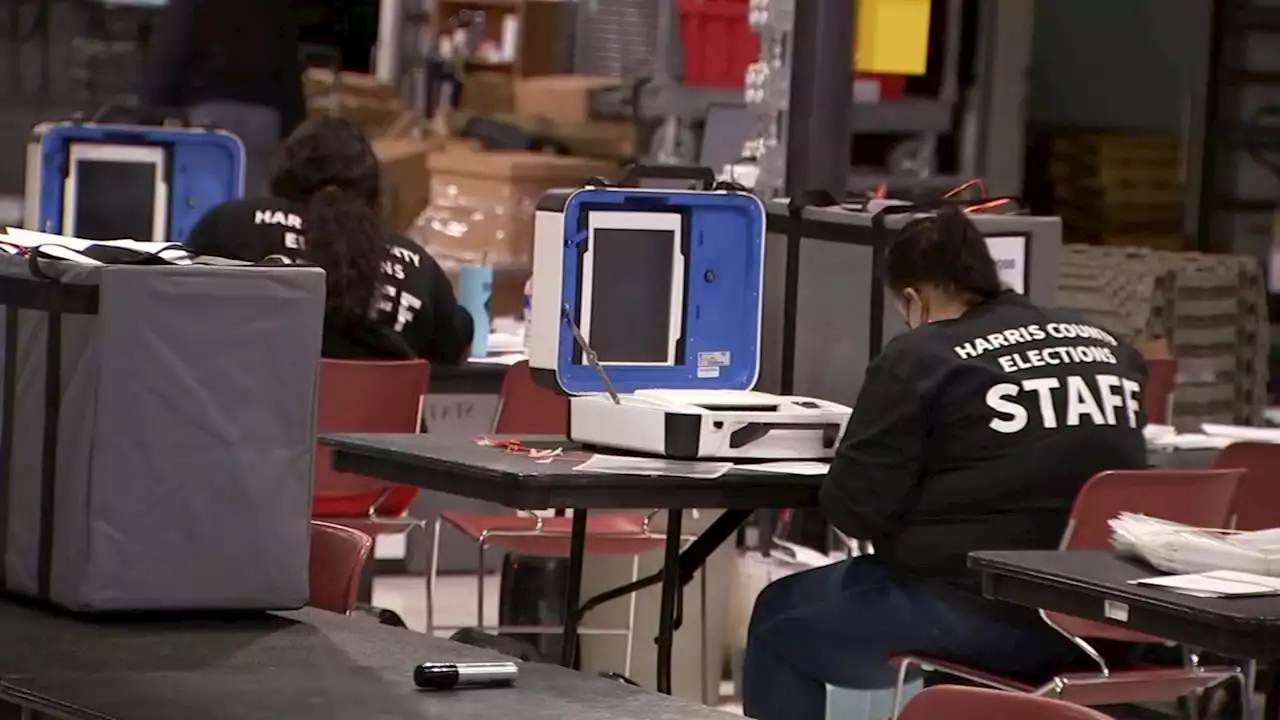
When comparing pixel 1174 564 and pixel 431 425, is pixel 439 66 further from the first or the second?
pixel 1174 564

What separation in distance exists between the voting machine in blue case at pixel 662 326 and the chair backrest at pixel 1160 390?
1707 millimetres

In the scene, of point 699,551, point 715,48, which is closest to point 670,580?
point 699,551

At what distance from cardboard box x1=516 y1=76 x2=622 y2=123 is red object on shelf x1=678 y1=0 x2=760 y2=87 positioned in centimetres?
104

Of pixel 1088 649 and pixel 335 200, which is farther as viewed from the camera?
pixel 335 200

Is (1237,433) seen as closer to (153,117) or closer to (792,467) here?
(792,467)

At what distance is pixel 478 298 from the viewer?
20.4ft

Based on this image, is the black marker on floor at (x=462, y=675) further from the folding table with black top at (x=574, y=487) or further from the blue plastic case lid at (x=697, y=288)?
the blue plastic case lid at (x=697, y=288)

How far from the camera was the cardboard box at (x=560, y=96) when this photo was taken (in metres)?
8.78

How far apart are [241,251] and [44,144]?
0.83 m

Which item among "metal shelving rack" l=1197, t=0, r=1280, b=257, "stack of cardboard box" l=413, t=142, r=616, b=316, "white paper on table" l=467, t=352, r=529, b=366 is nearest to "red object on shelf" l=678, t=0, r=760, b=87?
"stack of cardboard box" l=413, t=142, r=616, b=316

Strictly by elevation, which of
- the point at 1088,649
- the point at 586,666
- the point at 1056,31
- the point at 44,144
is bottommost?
the point at 586,666

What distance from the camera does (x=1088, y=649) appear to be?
4.08m

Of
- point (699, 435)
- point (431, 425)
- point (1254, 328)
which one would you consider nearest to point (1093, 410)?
point (699, 435)

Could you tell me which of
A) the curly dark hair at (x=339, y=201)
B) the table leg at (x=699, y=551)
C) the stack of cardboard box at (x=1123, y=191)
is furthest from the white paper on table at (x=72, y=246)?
the stack of cardboard box at (x=1123, y=191)
